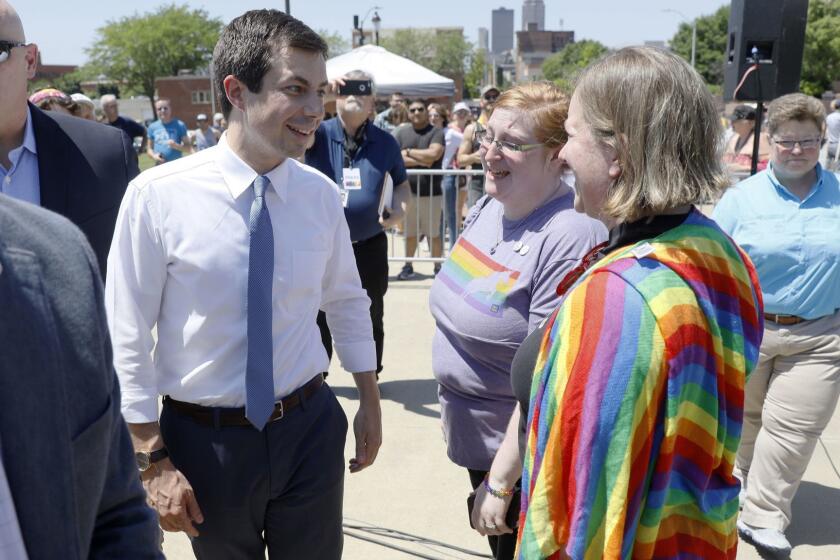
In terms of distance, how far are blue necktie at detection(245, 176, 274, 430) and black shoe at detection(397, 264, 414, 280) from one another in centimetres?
728

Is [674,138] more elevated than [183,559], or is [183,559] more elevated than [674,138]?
[674,138]

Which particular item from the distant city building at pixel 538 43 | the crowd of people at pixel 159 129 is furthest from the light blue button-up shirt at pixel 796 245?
the distant city building at pixel 538 43

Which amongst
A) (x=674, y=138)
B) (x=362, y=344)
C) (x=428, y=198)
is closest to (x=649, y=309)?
(x=674, y=138)

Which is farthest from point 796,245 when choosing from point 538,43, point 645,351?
point 538,43

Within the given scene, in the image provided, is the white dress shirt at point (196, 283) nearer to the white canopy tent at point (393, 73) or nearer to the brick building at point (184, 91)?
the white canopy tent at point (393, 73)

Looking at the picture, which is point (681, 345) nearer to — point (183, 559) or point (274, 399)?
point (274, 399)

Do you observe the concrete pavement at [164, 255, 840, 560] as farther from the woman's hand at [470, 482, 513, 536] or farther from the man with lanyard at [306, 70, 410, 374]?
the woman's hand at [470, 482, 513, 536]

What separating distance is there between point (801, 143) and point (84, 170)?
3.06 meters

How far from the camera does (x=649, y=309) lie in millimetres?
1603

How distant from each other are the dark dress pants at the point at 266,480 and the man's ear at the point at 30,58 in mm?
992

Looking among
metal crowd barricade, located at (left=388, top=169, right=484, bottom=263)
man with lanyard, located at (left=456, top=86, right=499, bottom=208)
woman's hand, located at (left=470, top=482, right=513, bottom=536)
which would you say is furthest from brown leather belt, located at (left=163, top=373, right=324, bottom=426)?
man with lanyard, located at (left=456, top=86, right=499, bottom=208)

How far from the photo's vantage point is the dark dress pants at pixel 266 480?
7.33 ft

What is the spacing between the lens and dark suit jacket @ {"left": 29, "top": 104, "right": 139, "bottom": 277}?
2256 mm

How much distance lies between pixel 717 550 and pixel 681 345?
0.50m
